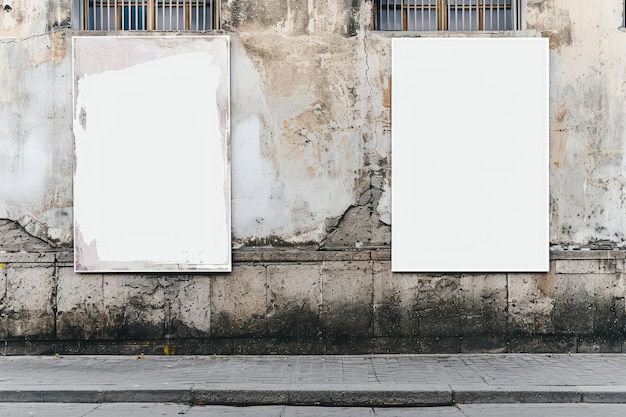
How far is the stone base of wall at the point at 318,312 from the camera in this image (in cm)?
942

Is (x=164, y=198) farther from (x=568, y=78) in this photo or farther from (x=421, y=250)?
(x=568, y=78)

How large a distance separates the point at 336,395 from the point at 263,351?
223 cm

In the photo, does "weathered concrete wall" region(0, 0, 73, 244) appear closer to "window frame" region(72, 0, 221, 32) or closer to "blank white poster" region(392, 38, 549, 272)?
"window frame" region(72, 0, 221, 32)

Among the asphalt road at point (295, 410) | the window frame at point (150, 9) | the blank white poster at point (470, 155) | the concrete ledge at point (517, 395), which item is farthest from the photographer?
the window frame at point (150, 9)

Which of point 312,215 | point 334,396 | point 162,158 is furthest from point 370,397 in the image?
point 162,158

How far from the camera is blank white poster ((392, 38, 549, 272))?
30.8ft

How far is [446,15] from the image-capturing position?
9805 millimetres

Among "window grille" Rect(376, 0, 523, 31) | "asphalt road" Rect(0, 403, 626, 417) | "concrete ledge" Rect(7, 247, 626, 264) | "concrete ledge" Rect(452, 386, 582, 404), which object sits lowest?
"asphalt road" Rect(0, 403, 626, 417)

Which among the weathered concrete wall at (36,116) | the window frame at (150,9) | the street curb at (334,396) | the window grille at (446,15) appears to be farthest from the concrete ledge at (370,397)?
the window frame at (150,9)

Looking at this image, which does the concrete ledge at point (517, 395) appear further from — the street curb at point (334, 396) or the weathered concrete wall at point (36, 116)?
the weathered concrete wall at point (36, 116)

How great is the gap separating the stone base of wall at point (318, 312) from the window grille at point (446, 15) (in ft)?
10.0

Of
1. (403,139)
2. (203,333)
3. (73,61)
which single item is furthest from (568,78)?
(73,61)

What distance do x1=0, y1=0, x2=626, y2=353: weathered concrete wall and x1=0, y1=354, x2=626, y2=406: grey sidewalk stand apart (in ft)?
1.14

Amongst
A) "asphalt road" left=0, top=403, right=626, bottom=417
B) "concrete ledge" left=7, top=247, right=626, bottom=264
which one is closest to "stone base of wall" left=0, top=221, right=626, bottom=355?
"concrete ledge" left=7, top=247, right=626, bottom=264
